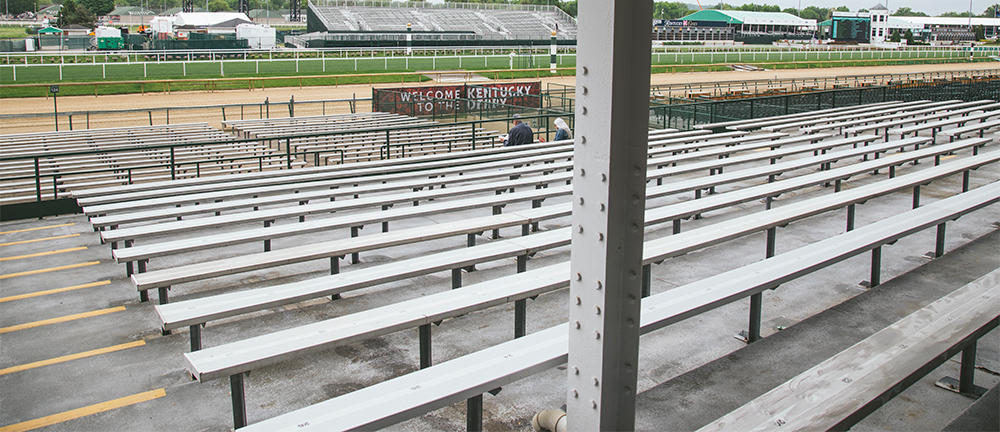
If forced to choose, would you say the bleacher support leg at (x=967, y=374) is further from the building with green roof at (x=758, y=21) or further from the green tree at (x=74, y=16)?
the green tree at (x=74, y=16)

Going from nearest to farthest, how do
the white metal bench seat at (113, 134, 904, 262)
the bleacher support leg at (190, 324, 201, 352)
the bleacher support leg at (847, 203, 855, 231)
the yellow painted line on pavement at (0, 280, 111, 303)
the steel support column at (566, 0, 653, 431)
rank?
the steel support column at (566, 0, 653, 431), the bleacher support leg at (190, 324, 201, 352), the white metal bench seat at (113, 134, 904, 262), the yellow painted line on pavement at (0, 280, 111, 303), the bleacher support leg at (847, 203, 855, 231)

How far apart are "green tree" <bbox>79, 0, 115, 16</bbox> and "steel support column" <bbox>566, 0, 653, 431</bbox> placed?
557 feet

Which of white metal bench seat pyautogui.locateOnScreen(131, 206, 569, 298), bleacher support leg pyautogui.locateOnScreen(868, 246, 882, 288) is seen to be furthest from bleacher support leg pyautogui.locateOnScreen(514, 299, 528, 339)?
bleacher support leg pyautogui.locateOnScreen(868, 246, 882, 288)

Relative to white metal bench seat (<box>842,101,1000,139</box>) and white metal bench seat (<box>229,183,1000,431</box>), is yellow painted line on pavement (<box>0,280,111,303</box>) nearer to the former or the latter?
white metal bench seat (<box>229,183,1000,431</box>)

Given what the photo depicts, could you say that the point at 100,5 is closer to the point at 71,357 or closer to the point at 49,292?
the point at 49,292

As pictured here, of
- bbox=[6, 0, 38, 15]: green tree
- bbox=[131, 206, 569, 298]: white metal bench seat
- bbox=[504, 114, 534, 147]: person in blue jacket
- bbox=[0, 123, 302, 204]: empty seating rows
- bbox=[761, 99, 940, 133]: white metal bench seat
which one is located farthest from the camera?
bbox=[6, 0, 38, 15]: green tree

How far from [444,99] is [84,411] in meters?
19.2

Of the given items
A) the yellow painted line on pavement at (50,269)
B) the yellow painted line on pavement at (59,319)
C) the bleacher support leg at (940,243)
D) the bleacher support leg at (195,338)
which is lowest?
the yellow painted line on pavement at (59,319)

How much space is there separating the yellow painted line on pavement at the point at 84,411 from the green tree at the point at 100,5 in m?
167

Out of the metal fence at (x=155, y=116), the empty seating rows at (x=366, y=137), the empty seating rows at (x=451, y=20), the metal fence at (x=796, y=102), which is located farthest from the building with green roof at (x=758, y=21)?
the empty seating rows at (x=366, y=137)

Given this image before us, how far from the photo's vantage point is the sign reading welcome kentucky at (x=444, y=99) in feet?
81.8

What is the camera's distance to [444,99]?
75.6 feet

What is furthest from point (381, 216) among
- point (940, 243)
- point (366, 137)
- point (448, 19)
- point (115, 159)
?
point (448, 19)

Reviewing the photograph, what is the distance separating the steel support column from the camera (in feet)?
8.46
